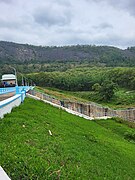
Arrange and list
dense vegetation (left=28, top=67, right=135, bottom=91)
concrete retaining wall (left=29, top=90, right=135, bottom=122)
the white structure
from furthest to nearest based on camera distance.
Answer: dense vegetation (left=28, top=67, right=135, bottom=91) → the white structure → concrete retaining wall (left=29, top=90, right=135, bottom=122)

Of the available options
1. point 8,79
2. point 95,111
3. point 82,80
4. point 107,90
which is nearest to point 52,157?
point 95,111

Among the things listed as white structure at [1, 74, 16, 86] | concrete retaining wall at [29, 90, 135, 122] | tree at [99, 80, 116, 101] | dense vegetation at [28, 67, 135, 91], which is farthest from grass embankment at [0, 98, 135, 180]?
dense vegetation at [28, 67, 135, 91]

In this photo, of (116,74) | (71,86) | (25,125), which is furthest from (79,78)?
(25,125)

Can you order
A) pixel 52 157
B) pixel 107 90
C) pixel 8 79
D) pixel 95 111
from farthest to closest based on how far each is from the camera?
1. pixel 107 90
2. pixel 8 79
3. pixel 95 111
4. pixel 52 157

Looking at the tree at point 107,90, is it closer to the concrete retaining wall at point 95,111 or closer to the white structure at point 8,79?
the concrete retaining wall at point 95,111

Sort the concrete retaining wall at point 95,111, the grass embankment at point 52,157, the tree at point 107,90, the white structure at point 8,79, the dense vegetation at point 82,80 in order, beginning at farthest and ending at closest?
the dense vegetation at point 82,80 < the tree at point 107,90 < the white structure at point 8,79 < the concrete retaining wall at point 95,111 < the grass embankment at point 52,157

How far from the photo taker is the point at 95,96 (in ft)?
219

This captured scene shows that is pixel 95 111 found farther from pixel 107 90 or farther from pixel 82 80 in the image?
pixel 82 80

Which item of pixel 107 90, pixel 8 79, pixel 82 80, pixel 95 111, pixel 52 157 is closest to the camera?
pixel 52 157

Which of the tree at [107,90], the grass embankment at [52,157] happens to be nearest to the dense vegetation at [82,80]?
the tree at [107,90]

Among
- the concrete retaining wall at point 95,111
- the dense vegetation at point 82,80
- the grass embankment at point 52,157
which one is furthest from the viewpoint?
the dense vegetation at point 82,80

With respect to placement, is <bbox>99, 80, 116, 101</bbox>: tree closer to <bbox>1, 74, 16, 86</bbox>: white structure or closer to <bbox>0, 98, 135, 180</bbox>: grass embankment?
<bbox>1, 74, 16, 86</bbox>: white structure

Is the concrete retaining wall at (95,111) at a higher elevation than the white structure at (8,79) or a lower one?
lower

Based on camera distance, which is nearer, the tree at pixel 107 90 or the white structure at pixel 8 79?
the white structure at pixel 8 79
